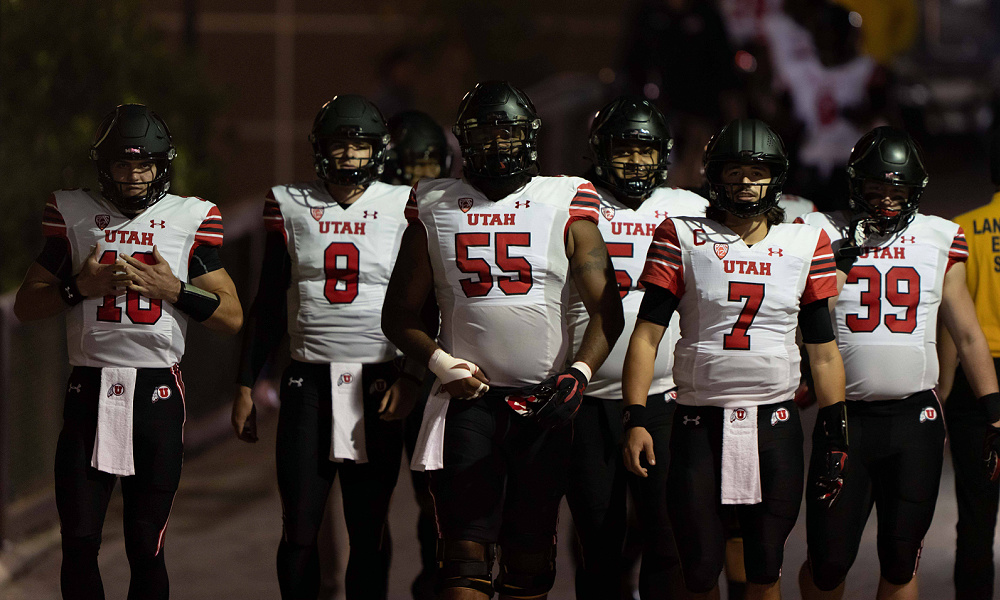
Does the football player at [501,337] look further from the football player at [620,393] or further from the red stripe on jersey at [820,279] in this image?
the red stripe on jersey at [820,279]

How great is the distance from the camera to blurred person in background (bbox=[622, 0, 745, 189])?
10.2 meters

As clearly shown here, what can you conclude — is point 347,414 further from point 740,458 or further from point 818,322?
point 818,322

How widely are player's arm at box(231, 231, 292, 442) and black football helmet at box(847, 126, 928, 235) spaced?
2.42 meters

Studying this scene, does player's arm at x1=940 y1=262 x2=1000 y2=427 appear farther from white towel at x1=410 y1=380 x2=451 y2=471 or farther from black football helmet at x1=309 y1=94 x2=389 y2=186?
black football helmet at x1=309 y1=94 x2=389 y2=186

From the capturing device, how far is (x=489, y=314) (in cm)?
514

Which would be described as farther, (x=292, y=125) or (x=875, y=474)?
(x=292, y=125)

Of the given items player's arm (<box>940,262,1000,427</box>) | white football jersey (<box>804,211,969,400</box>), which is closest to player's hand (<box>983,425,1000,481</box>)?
player's arm (<box>940,262,1000,427</box>)

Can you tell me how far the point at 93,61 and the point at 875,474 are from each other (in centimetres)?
796

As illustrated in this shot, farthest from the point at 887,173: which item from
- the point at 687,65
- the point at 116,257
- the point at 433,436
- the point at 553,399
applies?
the point at 687,65

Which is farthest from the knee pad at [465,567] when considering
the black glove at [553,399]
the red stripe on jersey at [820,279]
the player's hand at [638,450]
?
the red stripe on jersey at [820,279]

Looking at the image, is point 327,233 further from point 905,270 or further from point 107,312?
point 905,270

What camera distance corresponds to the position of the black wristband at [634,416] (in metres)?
5.14

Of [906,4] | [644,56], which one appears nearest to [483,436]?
[644,56]

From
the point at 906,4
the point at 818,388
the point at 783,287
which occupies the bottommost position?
the point at 818,388
